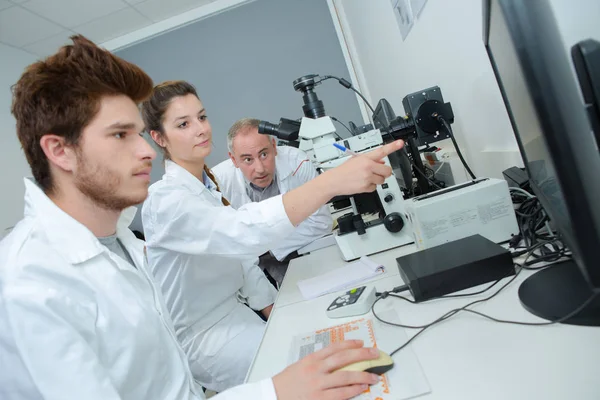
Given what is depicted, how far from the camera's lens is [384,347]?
0.68 m

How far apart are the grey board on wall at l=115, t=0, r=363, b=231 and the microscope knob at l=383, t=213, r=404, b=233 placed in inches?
96.3

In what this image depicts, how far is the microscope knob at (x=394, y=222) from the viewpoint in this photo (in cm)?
124

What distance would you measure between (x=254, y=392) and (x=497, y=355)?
0.39 m

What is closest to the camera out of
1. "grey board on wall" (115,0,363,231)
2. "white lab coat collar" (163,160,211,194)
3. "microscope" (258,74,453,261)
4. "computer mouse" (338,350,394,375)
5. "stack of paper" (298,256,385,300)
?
"computer mouse" (338,350,394,375)

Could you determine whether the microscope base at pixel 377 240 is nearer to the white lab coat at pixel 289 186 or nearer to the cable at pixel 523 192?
the cable at pixel 523 192

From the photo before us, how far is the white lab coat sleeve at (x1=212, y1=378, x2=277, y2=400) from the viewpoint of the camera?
0.63 metres

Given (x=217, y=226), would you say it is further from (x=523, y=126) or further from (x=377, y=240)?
(x=523, y=126)

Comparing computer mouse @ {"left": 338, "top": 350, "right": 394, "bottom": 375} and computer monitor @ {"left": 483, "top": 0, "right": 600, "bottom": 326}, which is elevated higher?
computer monitor @ {"left": 483, "top": 0, "right": 600, "bottom": 326}

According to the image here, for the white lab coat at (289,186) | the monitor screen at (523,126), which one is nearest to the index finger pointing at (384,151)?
the monitor screen at (523,126)

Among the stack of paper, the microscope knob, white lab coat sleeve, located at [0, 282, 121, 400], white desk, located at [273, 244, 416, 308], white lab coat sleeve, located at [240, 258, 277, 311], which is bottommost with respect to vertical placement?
white lab coat sleeve, located at [240, 258, 277, 311]

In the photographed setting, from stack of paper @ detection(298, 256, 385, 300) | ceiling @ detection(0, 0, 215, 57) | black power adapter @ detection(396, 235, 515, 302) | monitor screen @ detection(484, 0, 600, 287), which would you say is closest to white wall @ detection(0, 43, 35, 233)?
ceiling @ detection(0, 0, 215, 57)

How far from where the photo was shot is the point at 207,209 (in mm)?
1148

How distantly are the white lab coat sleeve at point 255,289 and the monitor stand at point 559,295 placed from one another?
1.09 meters

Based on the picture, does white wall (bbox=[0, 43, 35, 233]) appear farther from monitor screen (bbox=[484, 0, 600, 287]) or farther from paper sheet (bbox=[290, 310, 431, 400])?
monitor screen (bbox=[484, 0, 600, 287])
